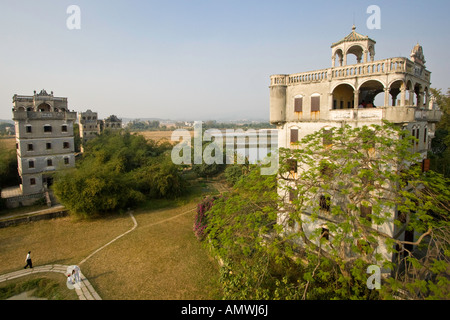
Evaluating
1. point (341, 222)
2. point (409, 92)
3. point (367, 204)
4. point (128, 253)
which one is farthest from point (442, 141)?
point (128, 253)

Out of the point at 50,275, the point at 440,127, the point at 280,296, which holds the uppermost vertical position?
the point at 440,127

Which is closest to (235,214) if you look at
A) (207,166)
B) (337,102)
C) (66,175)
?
(337,102)

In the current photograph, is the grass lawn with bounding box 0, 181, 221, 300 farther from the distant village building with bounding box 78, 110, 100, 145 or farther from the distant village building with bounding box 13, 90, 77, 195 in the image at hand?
the distant village building with bounding box 78, 110, 100, 145

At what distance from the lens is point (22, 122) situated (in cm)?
2733

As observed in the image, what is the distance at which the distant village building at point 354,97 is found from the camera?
12.9m

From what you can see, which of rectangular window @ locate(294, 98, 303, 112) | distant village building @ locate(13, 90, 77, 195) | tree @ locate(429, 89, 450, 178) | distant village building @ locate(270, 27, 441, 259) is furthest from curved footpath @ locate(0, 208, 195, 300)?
tree @ locate(429, 89, 450, 178)

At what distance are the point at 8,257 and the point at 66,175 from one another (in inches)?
328

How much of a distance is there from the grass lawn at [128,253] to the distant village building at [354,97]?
6117mm

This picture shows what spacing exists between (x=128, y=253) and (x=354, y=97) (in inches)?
661

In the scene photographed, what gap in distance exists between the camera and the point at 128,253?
17281 millimetres

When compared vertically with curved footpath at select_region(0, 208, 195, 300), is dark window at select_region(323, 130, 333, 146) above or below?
above

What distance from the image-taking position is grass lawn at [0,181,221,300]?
13.8 meters

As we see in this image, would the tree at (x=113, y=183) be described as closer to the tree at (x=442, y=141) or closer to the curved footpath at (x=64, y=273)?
the curved footpath at (x=64, y=273)
